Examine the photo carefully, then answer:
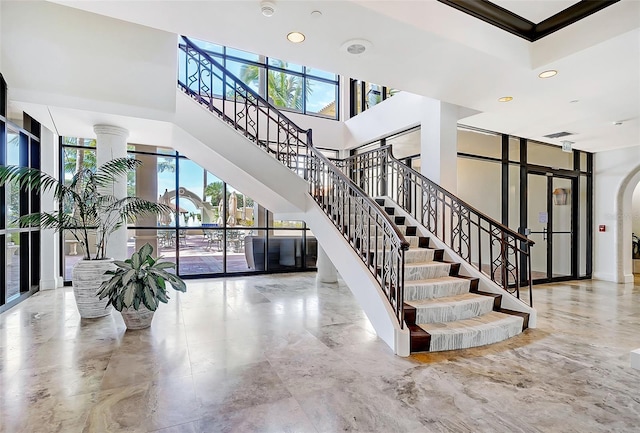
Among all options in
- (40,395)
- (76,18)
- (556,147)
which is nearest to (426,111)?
(556,147)

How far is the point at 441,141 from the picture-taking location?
5.37 m

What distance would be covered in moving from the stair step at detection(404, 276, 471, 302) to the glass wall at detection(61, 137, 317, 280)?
154 inches

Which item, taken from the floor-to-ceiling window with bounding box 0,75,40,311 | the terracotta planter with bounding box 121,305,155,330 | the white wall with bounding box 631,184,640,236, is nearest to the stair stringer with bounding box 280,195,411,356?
the terracotta planter with bounding box 121,305,155,330

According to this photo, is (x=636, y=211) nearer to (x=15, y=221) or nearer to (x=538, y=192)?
(x=538, y=192)

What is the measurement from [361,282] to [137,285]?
2554 millimetres

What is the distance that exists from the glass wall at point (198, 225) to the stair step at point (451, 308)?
4.19 metres

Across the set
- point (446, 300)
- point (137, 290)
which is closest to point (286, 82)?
point (137, 290)

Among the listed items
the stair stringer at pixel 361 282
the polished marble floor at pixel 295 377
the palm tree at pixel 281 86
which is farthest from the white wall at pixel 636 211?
the stair stringer at pixel 361 282

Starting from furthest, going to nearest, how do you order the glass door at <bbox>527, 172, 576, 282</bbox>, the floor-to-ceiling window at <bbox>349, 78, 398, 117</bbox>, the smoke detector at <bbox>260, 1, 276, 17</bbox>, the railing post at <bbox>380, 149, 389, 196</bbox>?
the floor-to-ceiling window at <bbox>349, 78, 398, 117</bbox> < the glass door at <bbox>527, 172, 576, 282</bbox> < the railing post at <bbox>380, 149, 389, 196</bbox> < the smoke detector at <bbox>260, 1, 276, 17</bbox>

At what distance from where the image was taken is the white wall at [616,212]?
7340mm

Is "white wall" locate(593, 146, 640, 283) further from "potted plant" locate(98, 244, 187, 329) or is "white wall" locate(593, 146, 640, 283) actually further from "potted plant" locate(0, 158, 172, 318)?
"potted plant" locate(0, 158, 172, 318)

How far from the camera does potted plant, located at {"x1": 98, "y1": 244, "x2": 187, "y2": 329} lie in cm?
371

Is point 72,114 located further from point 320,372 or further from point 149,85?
point 320,372

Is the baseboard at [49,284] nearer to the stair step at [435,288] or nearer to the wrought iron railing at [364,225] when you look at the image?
the wrought iron railing at [364,225]
